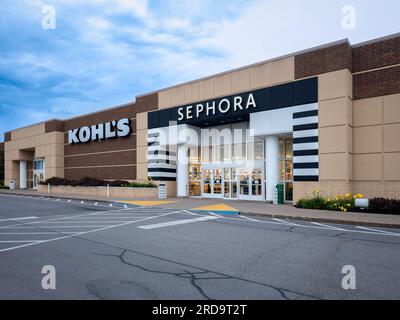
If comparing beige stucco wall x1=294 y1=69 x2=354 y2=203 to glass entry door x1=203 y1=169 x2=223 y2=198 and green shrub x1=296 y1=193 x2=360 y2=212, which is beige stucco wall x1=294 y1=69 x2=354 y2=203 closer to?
green shrub x1=296 y1=193 x2=360 y2=212

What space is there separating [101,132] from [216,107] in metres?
13.4

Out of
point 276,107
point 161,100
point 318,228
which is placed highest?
point 161,100

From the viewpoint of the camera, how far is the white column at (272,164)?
1773 cm

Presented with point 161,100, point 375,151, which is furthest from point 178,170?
point 375,151

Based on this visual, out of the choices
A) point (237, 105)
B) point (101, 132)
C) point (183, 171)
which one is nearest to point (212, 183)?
point (183, 171)

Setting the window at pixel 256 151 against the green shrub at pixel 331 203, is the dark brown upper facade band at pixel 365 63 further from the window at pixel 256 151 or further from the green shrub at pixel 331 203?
the window at pixel 256 151

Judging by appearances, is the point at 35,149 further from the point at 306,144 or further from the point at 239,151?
the point at 306,144

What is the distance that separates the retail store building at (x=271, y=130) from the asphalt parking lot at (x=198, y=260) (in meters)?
6.22

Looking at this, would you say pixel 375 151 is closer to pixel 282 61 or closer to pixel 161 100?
pixel 282 61

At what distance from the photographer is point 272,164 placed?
58.3ft

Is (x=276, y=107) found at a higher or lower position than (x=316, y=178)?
higher

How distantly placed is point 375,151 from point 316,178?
123 inches

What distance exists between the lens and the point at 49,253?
21.4 feet

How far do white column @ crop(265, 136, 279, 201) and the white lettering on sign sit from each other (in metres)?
2.49
